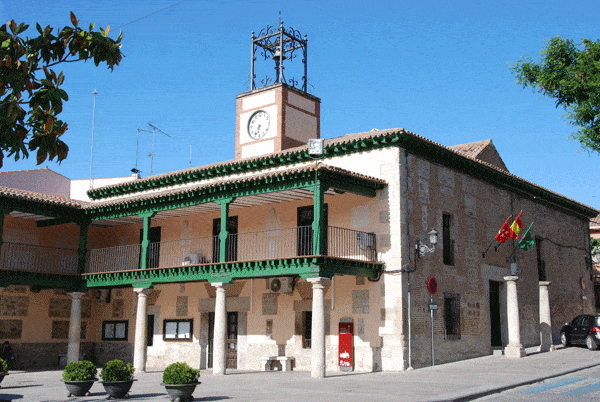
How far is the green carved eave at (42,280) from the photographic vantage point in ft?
68.7

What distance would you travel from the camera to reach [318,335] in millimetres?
16734

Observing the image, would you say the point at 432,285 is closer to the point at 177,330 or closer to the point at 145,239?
the point at 145,239

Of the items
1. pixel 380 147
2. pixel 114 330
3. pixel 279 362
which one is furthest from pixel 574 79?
pixel 114 330

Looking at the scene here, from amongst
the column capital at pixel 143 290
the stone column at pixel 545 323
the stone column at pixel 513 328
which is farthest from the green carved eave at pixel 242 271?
the stone column at pixel 545 323

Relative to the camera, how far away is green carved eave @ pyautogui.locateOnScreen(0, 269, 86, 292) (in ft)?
68.7

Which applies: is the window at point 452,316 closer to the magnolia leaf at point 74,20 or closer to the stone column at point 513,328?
the stone column at point 513,328

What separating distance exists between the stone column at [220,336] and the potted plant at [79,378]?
558 cm

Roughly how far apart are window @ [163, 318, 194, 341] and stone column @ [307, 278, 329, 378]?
7.75 m

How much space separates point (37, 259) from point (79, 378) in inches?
467

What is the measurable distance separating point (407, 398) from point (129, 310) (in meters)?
15.9

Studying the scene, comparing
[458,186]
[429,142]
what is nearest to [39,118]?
[429,142]

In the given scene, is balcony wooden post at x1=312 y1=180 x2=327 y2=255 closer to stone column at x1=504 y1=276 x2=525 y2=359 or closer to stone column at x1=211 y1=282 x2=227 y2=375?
stone column at x1=211 y1=282 x2=227 y2=375

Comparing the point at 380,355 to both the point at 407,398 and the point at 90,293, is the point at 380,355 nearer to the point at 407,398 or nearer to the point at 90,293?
the point at 407,398

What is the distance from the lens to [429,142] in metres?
19.6
